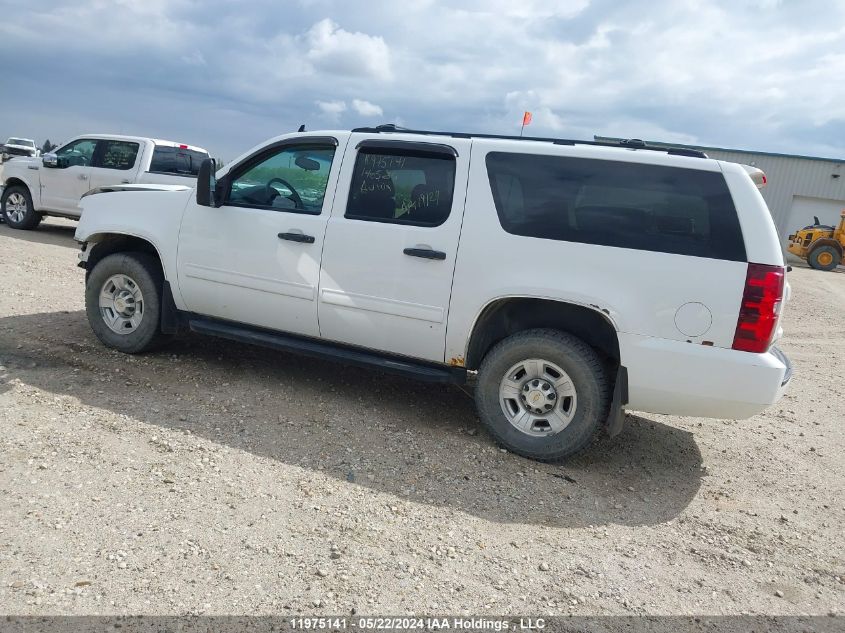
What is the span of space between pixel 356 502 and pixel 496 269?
168cm

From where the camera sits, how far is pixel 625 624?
279cm

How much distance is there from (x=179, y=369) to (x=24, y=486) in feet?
6.88

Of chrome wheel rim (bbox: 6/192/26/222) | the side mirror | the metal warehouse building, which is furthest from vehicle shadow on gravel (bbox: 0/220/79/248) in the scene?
the metal warehouse building

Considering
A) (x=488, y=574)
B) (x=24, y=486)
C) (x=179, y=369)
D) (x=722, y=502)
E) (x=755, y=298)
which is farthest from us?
(x=179, y=369)

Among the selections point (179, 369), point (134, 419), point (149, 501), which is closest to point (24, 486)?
point (149, 501)

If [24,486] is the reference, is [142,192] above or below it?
above

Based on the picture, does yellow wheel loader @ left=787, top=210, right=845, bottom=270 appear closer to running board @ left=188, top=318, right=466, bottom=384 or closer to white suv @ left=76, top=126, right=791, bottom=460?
white suv @ left=76, top=126, right=791, bottom=460

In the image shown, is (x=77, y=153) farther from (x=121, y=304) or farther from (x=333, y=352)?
(x=333, y=352)

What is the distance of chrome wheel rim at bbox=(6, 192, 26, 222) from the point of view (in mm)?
12156

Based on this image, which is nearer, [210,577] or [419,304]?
[210,577]

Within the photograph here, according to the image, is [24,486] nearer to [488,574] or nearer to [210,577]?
[210,577]

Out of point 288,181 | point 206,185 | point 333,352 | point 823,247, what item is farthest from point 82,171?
point 823,247

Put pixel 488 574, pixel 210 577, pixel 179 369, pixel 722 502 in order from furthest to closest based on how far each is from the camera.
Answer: pixel 179 369 < pixel 722 502 < pixel 488 574 < pixel 210 577

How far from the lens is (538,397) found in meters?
4.25
